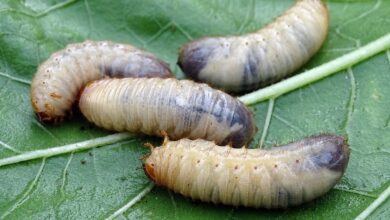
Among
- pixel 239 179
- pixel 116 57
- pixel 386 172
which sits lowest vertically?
pixel 386 172

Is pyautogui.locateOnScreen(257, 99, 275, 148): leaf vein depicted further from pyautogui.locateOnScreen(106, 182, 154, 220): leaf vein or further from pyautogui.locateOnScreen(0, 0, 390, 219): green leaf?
pyautogui.locateOnScreen(106, 182, 154, 220): leaf vein

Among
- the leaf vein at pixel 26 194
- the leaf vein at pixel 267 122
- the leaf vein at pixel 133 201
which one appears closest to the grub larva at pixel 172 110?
the leaf vein at pixel 267 122

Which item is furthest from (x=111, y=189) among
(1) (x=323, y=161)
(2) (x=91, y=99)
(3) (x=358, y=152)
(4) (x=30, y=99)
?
(3) (x=358, y=152)

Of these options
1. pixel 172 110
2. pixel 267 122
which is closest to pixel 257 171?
pixel 172 110

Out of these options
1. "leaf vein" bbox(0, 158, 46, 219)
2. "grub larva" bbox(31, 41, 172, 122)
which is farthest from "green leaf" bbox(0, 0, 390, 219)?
"grub larva" bbox(31, 41, 172, 122)

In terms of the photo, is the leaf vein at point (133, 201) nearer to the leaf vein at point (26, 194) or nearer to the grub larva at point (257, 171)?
the grub larva at point (257, 171)

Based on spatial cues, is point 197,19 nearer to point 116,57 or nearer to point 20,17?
point 116,57
